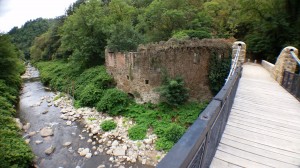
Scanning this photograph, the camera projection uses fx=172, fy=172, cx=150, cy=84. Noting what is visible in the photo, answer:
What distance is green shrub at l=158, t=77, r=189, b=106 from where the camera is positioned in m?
10.4

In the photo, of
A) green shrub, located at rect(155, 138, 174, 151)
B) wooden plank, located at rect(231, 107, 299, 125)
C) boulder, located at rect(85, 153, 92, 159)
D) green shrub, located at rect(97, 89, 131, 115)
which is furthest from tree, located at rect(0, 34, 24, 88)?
wooden plank, located at rect(231, 107, 299, 125)

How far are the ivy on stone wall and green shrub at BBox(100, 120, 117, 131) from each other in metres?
6.56

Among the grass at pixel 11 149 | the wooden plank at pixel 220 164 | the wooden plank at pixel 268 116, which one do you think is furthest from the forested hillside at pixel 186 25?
the wooden plank at pixel 220 164

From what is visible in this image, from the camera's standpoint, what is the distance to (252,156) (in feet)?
7.88

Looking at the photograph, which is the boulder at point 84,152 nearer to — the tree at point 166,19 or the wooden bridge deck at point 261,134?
the wooden bridge deck at point 261,134

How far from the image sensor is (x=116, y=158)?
8031 millimetres

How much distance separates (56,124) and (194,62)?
9513mm

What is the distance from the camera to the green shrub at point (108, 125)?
33.0 ft

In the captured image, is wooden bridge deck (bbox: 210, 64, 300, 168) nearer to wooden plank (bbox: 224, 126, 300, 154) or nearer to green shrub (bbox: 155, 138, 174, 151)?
wooden plank (bbox: 224, 126, 300, 154)

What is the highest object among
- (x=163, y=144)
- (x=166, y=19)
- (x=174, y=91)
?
(x=166, y=19)

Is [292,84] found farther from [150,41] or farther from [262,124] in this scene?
[150,41]

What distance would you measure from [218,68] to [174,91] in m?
3.04

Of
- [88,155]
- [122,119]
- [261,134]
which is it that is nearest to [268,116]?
[261,134]

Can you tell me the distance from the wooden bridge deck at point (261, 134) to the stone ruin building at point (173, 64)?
6.18m
